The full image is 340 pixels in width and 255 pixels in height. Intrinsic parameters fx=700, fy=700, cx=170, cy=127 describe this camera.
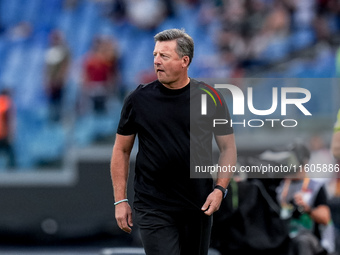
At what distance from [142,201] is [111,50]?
8.48 meters

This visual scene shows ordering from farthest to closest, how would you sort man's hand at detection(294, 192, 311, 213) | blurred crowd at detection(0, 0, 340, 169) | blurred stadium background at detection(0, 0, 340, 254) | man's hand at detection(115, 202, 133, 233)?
blurred crowd at detection(0, 0, 340, 169)
blurred stadium background at detection(0, 0, 340, 254)
man's hand at detection(294, 192, 311, 213)
man's hand at detection(115, 202, 133, 233)

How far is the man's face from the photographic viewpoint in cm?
370

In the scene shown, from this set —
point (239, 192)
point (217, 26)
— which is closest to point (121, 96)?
point (217, 26)

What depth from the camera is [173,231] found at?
3.79 metres

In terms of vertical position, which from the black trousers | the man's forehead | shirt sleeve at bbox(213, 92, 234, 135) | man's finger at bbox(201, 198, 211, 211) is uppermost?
the man's forehead

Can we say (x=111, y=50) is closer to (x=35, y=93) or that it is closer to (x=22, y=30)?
(x=35, y=93)

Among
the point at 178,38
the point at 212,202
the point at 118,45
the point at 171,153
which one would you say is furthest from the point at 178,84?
the point at 118,45

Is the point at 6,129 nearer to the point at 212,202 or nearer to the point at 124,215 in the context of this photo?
the point at 124,215

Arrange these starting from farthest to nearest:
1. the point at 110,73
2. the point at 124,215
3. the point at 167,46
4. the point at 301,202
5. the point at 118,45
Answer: the point at 118,45, the point at 110,73, the point at 301,202, the point at 124,215, the point at 167,46

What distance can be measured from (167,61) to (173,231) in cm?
92

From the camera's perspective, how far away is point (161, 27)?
12.9 metres

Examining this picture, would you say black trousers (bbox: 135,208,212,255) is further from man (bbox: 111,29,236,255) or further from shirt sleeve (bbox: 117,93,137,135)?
shirt sleeve (bbox: 117,93,137,135)

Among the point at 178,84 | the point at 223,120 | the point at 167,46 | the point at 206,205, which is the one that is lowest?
the point at 206,205

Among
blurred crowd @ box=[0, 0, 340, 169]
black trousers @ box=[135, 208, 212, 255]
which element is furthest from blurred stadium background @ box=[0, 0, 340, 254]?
black trousers @ box=[135, 208, 212, 255]
